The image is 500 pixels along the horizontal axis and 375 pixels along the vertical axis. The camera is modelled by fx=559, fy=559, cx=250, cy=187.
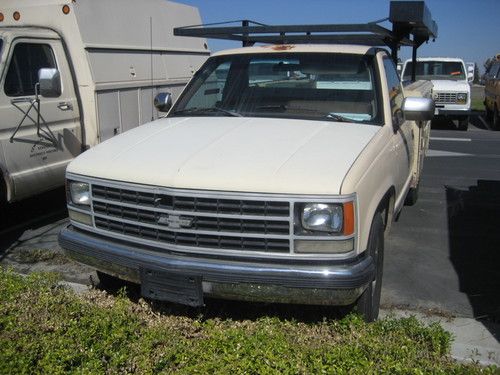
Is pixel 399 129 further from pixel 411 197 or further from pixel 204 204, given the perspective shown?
pixel 411 197

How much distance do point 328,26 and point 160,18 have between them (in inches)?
164

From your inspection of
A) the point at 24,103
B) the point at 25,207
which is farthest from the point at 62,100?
the point at 25,207

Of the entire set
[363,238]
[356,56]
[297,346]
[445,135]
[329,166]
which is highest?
[356,56]

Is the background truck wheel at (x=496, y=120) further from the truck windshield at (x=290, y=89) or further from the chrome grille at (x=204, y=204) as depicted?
the chrome grille at (x=204, y=204)

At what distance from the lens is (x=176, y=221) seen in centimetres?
332

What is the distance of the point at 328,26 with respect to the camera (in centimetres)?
540

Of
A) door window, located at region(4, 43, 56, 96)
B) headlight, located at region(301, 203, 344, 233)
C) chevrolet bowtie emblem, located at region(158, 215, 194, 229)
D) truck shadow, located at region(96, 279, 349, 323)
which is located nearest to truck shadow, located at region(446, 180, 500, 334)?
truck shadow, located at region(96, 279, 349, 323)

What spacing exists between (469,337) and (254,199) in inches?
72.9

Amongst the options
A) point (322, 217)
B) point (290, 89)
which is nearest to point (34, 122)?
point (290, 89)

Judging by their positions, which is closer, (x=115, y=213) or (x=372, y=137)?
(x=115, y=213)

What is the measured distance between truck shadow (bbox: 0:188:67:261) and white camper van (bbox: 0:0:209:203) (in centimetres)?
48

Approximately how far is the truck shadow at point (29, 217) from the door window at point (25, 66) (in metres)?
1.53

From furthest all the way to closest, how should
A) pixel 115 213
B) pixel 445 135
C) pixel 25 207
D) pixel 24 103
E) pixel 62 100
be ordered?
pixel 445 135 < pixel 25 207 < pixel 62 100 < pixel 24 103 < pixel 115 213

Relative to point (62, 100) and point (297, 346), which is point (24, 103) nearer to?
point (62, 100)
